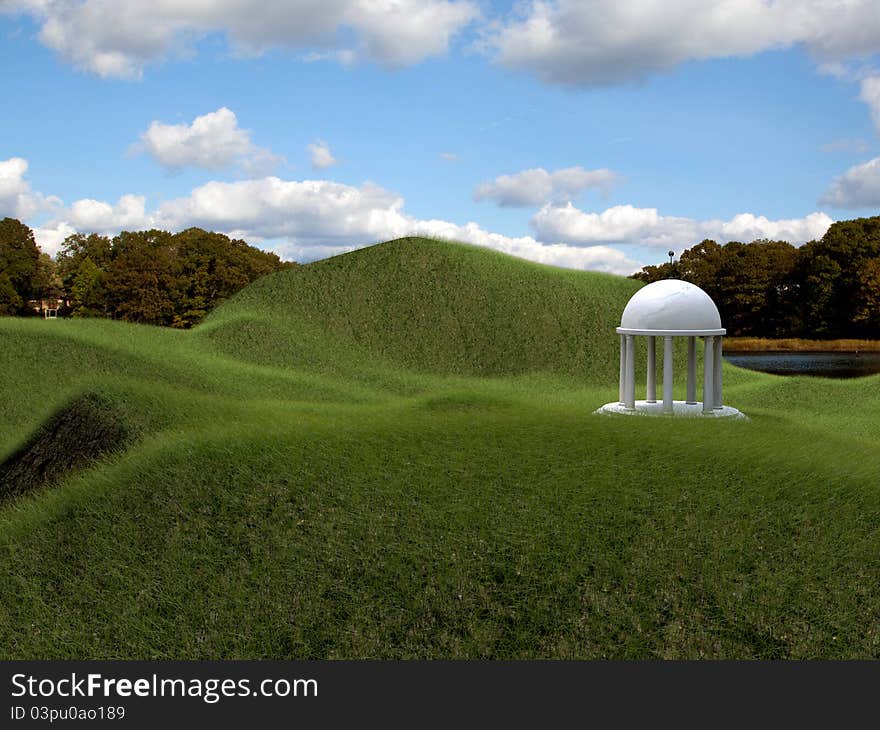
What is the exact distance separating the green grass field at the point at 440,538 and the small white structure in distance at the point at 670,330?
12.6 feet

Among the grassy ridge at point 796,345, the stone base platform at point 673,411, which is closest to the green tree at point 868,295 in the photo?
the grassy ridge at point 796,345

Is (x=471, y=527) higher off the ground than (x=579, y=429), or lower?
lower

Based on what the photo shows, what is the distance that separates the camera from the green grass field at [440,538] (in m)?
10.2

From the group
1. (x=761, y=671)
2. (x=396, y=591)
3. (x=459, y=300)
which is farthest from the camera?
(x=459, y=300)

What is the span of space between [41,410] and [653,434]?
20.4 metres

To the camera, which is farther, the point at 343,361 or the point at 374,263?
the point at 374,263

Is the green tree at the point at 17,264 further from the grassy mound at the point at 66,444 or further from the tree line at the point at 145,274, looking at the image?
the grassy mound at the point at 66,444

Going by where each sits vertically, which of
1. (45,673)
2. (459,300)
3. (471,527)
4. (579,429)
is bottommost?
(45,673)

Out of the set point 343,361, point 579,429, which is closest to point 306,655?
point 579,429

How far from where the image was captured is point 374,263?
45.5 meters

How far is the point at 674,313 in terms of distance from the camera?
21516mm

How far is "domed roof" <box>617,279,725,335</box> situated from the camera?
21.5 m

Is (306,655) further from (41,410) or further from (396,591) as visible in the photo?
(41,410)

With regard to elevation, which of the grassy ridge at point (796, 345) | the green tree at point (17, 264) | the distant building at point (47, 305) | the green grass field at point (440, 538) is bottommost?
the green grass field at point (440, 538)
